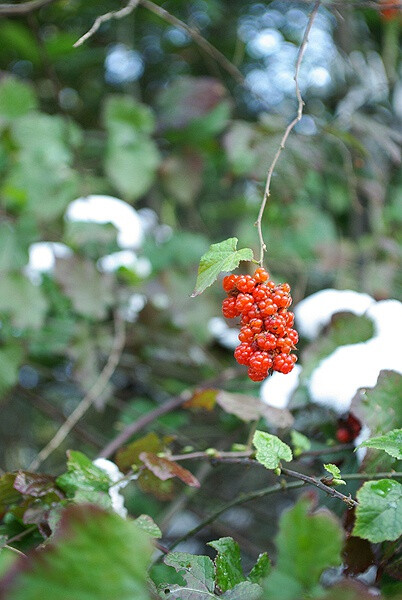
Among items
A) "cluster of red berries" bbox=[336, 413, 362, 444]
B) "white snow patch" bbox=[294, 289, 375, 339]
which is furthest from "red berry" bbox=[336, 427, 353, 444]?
"white snow patch" bbox=[294, 289, 375, 339]

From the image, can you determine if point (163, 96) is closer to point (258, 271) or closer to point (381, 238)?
point (381, 238)

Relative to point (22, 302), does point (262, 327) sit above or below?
above

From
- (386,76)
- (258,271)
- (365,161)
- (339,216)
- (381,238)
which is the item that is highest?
(258,271)

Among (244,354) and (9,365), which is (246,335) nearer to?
(244,354)

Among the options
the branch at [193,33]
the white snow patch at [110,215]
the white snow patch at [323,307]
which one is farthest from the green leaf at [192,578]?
the white snow patch at [110,215]

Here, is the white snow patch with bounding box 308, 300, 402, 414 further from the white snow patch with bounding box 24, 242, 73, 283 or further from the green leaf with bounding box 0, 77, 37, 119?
the green leaf with bounding box 0, 77, 37, 119

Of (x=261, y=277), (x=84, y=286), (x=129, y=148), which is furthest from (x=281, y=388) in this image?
(x=129, y=148)

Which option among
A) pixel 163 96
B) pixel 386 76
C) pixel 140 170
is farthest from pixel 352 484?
pixel 386 76
